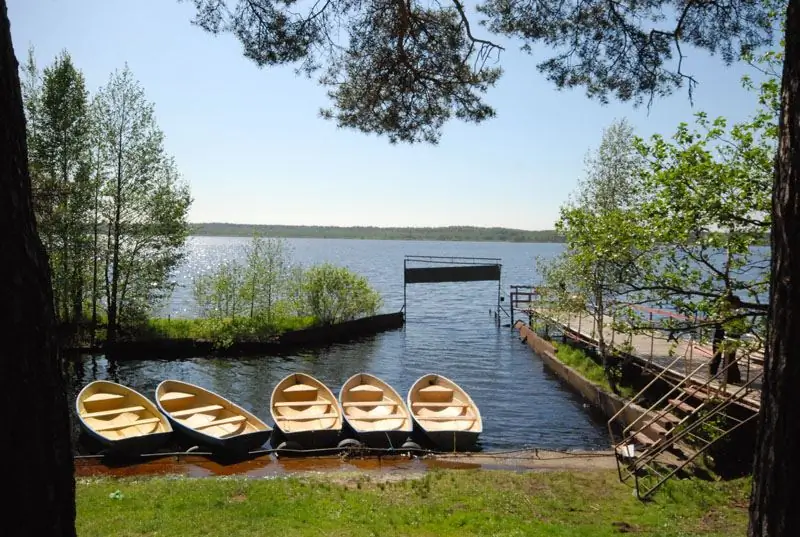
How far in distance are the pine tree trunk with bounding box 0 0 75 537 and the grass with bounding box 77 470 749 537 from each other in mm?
6346

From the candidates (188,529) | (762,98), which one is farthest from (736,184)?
(188,529)

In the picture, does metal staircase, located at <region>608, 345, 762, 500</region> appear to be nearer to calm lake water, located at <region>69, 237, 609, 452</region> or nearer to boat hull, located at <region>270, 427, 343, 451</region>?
calm lake water, located at <region>69, 237, 609, 452</region>

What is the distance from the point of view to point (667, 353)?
2214 cm

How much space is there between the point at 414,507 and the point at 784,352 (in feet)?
26.9

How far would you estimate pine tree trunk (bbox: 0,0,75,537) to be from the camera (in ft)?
9.58

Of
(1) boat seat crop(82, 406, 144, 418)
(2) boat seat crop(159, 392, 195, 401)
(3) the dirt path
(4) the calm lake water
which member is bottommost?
(4) the calm lake water

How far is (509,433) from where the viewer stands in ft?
64.6

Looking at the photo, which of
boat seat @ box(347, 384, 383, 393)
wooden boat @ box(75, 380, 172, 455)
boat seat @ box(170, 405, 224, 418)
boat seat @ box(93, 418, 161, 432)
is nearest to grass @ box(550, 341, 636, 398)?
boat seat @ box(347, 384, 383, 393)

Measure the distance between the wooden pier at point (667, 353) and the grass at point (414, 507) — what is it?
2761 mm

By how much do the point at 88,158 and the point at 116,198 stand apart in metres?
2.34

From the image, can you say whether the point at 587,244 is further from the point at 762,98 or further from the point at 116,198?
the point at 116,198

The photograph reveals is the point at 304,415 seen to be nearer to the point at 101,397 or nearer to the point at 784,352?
the point at 101,397

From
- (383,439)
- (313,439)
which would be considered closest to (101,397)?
(313,439)

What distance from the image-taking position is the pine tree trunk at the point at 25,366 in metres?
2.92
